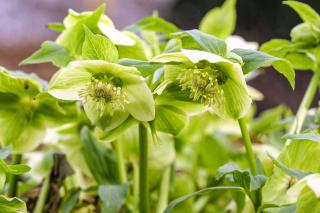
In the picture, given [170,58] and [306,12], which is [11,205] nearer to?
[170,58]

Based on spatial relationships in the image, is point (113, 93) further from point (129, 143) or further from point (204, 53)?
point (129, 143)

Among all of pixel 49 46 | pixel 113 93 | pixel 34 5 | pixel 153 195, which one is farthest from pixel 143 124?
Answer: pixel 34 5

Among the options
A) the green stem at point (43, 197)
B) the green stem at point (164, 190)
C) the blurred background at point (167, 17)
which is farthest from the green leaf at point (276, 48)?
the blurred background at point (167, 17)

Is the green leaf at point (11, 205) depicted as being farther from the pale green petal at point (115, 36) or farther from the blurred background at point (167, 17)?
the blurred background at point (167, 17)

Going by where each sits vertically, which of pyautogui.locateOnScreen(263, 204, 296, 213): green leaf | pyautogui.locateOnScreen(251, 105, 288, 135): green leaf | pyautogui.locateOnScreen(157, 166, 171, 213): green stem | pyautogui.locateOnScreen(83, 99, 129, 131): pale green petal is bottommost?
pyautogui.locateOnScreen(157, 166, 171, 213): green stem

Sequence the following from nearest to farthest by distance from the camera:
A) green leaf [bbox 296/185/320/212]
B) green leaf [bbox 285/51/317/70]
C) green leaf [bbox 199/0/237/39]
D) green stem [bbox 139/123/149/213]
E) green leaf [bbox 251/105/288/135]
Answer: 1. green leaf [bbox 296/185/320/212]
2. green stem [bbox 139/123/149/213]
3. green leaf [bbox 285/51/317/70]
4. green leaf [bbox 199/0/237/39]
5. green leaf [bbox 251/105/288/135]

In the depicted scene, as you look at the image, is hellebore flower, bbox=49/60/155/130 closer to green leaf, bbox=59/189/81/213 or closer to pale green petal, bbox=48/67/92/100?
pale green petal, bbox=48/67/92/100

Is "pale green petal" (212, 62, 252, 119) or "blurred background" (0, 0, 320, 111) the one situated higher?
"pale green petal" (212, 62, 252, 119)

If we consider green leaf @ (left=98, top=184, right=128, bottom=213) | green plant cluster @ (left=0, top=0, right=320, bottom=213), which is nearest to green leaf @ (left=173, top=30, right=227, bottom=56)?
green plant cluster @ (left=0, top=0, right=320, bottom=213)
